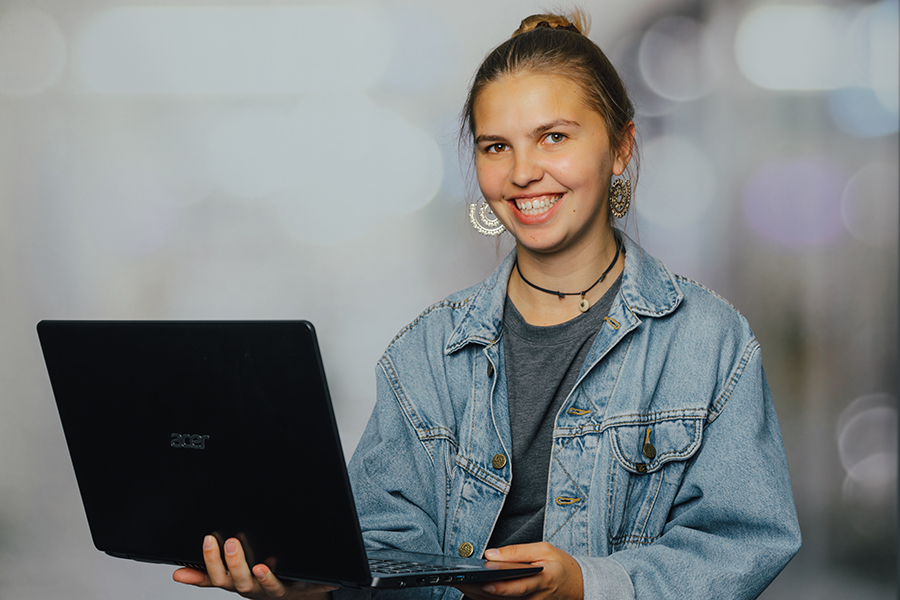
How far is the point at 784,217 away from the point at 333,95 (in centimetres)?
124

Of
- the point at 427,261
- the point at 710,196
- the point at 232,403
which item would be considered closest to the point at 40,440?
the point at 427,261

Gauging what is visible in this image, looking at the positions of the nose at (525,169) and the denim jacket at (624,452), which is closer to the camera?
the denim jacket at (624,452)

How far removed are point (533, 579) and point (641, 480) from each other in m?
0.33

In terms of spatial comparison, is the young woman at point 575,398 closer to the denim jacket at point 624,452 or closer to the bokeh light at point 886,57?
the denim jacket at point 624,452

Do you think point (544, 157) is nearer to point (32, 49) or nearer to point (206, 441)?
point (206, 441)

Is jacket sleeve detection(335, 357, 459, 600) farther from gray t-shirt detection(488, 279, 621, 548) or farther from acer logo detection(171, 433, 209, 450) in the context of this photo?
acer logo detection(171, 433, 209, 450)

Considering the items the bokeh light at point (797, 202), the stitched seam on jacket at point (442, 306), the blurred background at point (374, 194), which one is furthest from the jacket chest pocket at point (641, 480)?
the bokeh light at point (797, 202)

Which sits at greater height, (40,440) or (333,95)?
(333,95)

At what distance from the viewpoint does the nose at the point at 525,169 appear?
4.41ft

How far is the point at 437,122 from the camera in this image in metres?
2.22

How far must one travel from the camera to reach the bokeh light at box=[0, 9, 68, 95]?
91.7 inches

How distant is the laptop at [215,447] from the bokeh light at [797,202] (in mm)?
1440

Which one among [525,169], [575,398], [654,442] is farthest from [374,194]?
[654,442]

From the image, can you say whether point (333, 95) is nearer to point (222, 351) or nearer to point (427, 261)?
point (427, 261)
